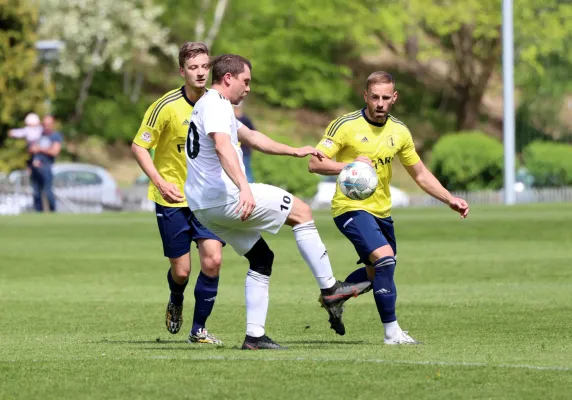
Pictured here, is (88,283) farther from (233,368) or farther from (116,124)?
(116,124)

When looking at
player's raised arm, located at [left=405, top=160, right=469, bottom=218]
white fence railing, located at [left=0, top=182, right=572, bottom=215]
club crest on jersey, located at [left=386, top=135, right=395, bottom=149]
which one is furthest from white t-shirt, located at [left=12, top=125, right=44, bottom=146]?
club crest on jersey, located at [left=386, top=135, right=395, bottom=149]

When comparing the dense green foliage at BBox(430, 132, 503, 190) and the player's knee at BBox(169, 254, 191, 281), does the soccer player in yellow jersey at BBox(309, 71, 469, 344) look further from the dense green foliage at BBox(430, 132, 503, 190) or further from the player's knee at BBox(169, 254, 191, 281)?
the dense green foliage at BBox(430, 132, 503, 190)

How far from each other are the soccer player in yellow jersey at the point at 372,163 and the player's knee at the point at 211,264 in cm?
97

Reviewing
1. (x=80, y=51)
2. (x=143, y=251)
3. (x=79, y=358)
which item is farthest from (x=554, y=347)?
(x=80, y=51)

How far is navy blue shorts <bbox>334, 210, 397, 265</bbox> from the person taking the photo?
10.5 metres

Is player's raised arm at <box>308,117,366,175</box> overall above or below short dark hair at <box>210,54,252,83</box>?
below

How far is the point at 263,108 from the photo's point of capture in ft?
210

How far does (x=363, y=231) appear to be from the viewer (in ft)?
34.7

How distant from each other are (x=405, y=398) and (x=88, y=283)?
10.2m

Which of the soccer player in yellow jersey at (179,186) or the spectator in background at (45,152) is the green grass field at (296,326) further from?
the spectator in background at (45,152)

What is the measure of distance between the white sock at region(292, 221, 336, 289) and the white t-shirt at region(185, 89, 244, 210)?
0.53 m

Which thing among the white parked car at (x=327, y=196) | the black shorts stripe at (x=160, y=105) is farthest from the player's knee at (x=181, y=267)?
the white parked car at (x=327, y=196)

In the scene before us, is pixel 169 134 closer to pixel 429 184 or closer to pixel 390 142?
pixel 390 142

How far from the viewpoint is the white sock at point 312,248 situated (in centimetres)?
947
